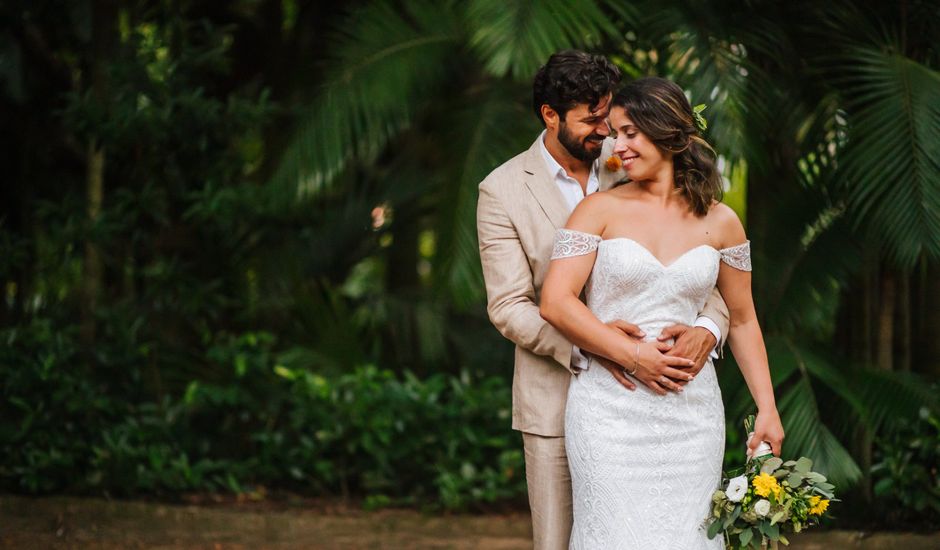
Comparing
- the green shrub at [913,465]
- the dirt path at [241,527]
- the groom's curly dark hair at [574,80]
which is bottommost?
the dirt path at [241,527]

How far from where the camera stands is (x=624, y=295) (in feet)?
9.62

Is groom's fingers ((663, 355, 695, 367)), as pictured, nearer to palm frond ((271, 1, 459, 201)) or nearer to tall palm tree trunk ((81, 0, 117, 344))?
palm frond ((271, 1, 459, 201))

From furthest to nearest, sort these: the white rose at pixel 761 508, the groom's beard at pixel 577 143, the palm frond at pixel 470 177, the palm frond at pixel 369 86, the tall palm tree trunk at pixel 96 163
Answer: the tall palm tree trunk at pixel 96 163
the palm frond at pixel 369 86
the palm frond at pixel 470 177
the groom's beard at pixel 577 143
the white rose at pixel 761 508

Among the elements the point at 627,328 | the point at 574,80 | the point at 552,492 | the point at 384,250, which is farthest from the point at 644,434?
the point at 384,250

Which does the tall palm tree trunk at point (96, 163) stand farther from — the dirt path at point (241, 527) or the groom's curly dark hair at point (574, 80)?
the groom's curly dark hair at point (574, 80)

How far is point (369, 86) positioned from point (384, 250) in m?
1.66

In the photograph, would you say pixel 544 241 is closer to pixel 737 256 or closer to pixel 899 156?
pixel 737 256

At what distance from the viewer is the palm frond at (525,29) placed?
4426mm

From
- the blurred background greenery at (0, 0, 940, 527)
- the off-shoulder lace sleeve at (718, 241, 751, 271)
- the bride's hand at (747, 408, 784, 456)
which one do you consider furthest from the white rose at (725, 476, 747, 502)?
the blurred background greenery at (0, 0, 940, 527)

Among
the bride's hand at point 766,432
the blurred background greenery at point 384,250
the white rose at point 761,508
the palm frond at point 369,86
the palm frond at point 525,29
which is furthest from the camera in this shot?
the palm frond at point 369,86

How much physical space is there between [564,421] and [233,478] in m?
3.25

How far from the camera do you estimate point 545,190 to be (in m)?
3.18

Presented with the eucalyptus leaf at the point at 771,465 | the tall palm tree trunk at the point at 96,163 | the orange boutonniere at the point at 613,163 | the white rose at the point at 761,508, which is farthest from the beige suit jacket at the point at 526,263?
the tall palm tree trunk at the point at 96,163

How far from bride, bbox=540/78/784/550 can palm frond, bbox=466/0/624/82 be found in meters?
1.49
